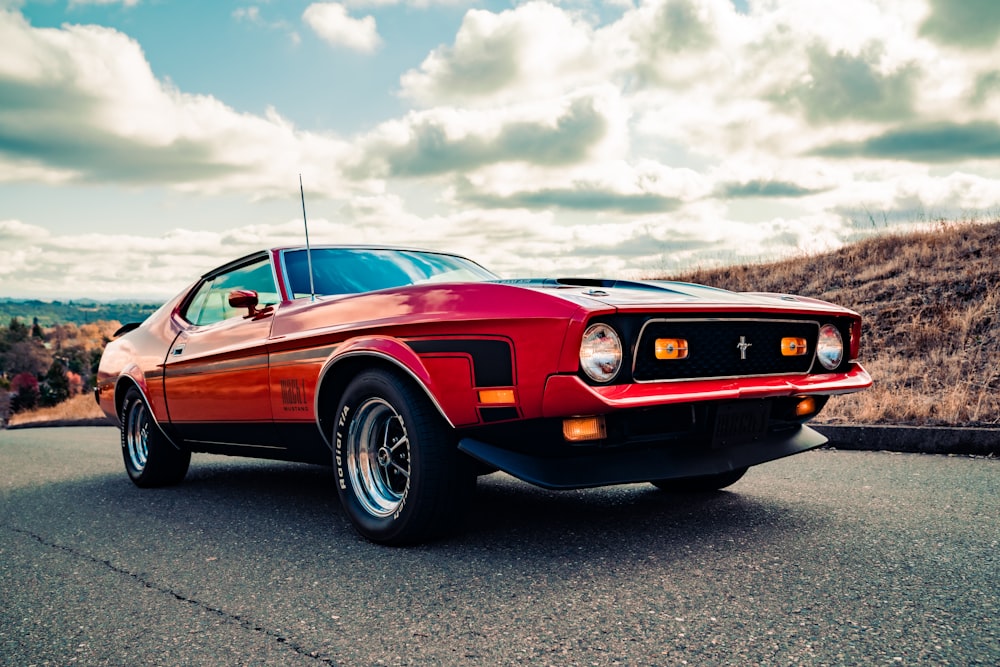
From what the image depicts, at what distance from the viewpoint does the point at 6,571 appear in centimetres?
331

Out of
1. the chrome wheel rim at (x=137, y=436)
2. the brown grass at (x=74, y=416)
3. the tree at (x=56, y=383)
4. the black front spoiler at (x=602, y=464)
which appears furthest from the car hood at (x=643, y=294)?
the tree at (x=56, y=383)

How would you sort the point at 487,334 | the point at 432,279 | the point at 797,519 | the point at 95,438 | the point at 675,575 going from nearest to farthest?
the point at 675,575, the point at 487,334, the point at 797,519, the point at 432,279, the point at 95,438

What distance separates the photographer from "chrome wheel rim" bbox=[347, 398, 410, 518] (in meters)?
3.50

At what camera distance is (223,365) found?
14.9ft

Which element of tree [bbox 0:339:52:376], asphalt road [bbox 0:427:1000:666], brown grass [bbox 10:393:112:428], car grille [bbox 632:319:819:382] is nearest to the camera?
asphalt road [bbox 0:427:1000:666]

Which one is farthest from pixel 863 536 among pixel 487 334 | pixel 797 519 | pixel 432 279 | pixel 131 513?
pixel 131 513

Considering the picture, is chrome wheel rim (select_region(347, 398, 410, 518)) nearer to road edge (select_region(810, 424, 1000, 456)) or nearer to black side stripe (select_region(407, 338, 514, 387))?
black side stripe (select_region(407, 338, 514, 387))

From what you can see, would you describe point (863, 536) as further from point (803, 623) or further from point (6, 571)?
point (6, 571)

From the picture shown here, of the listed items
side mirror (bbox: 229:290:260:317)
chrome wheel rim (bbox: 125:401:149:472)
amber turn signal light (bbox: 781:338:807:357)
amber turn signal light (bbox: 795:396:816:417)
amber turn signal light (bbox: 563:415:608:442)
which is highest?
side mirror (bbox: 229:290:260:317)

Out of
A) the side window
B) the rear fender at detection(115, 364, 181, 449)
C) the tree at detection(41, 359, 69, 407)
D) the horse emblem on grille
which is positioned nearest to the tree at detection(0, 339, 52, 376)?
the tree at detection(41, 359, 69, 407)

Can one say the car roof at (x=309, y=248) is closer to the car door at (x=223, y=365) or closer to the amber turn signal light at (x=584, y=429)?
the car door at (x=223, y=365)

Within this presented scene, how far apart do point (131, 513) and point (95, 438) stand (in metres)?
6.69

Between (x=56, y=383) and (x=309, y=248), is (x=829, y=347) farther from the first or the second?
(x=56, y=383)

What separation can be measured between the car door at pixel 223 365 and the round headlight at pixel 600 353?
6.25ft
